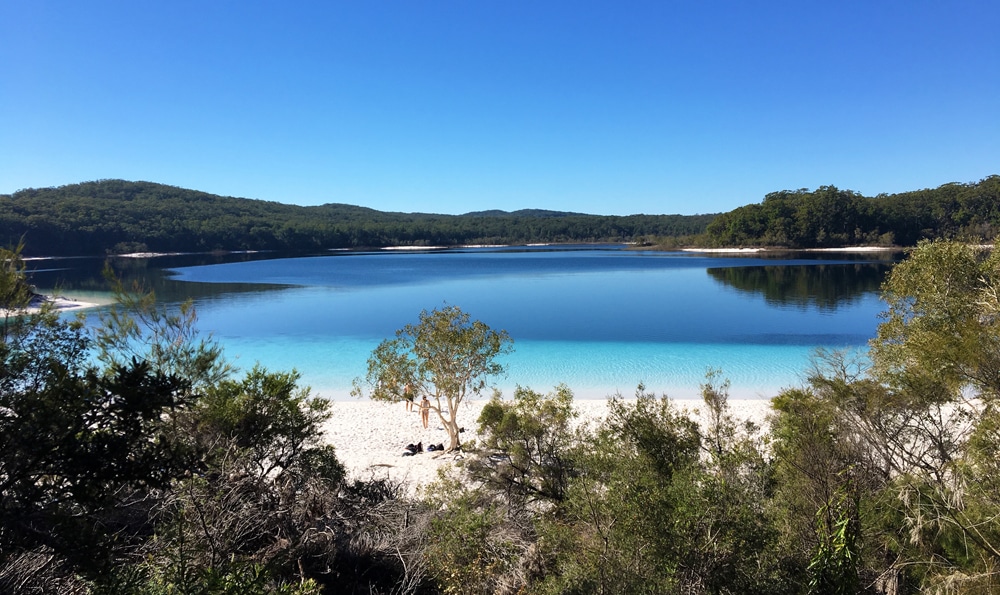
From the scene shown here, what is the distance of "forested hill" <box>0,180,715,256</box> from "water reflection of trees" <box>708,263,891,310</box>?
191 ft

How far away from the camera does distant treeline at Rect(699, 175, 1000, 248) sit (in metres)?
82.8

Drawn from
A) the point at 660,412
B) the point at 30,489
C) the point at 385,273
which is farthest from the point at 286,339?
the point at 385,273

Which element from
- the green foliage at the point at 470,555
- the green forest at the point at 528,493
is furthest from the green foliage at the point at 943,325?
the green foliage at the point at 470,555

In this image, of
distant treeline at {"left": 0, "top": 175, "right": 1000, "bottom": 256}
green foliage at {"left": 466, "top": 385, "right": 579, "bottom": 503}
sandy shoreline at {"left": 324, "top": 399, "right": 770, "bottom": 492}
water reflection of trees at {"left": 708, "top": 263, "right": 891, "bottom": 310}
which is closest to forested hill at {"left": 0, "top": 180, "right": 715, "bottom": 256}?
distant treeline at {"left": 0, "top": 175, "right": 1000, "bottom": 256}

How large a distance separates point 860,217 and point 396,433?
322ft

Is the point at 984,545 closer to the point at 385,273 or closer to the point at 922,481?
the point at 922,481

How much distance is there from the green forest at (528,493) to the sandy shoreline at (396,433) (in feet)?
7.69

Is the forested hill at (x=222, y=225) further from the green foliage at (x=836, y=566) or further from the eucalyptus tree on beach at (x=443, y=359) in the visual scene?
the green foliage at (x=836, y=566)

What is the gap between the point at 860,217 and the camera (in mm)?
88375

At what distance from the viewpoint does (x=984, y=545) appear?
14.1 feet

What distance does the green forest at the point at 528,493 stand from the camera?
3.03m

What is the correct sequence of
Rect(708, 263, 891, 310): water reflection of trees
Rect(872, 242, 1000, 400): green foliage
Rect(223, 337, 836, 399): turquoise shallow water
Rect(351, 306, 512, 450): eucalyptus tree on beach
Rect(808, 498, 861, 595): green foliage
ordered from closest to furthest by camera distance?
1. Rect(808, 498, 861, 595): green foliage
2. Rect(872, 242, 1000, 400): green foliage
3. Rect(351, 306, 512, 450): eucalyptus tree on beach
4. Rect(223, 337, 836, 399): turquoise shallow water
5. Rect(708, 263, 891, 310): water reflection of trees

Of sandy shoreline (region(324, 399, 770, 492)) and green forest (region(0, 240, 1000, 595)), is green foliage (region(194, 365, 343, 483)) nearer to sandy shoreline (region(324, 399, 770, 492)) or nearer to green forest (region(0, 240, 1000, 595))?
green forest (region(0, 240, 1000, 595))

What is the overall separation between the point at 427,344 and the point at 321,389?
7.18 metres
